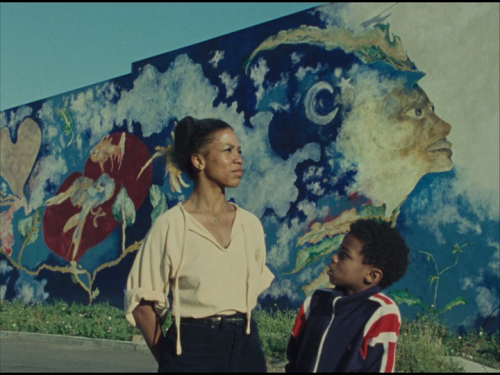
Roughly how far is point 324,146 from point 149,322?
8.17 meters

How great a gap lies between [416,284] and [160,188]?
5.23m

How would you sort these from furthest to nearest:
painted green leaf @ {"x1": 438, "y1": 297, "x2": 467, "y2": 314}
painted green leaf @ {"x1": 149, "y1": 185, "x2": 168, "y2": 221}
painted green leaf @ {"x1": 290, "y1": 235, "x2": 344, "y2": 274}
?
painted green leaf @ {"x1": 149, "y1": 185, "x2": 168, "y2": 221} < painted green leaf @ {"x1": 290, "y1": 235, "x2": 344, "y2": 274} < painted green leaf @ {"x1": 438, "y1": 297, "x2": 467, "y2": 314}

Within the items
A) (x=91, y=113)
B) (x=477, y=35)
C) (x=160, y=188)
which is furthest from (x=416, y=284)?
(x=91, y=113)

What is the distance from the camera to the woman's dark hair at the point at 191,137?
3.63 meters

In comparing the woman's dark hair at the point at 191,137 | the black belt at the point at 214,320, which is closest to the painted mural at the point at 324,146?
→ the woman's dark hair at the point at 191,137

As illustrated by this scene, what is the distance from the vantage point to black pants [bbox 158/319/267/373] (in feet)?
10.8

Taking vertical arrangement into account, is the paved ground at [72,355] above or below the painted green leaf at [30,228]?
below

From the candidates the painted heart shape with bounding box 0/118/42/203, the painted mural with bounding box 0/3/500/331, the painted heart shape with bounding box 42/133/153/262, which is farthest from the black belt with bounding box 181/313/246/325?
the painted heart shape with bounding box 0/118/42/203

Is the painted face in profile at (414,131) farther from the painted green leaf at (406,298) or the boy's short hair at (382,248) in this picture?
the boy's short hair at (382,248)

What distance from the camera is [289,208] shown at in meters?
11.7

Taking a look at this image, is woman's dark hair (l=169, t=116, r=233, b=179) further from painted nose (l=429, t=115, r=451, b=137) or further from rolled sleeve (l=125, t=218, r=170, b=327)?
painted nose (l=429, t=115, r=451, b=137)

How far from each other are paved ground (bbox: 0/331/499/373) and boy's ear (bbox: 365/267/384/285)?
5444 mm

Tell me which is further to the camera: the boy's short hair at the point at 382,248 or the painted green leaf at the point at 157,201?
the painted green leaf at the point at 157,201

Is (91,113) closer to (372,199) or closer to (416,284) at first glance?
(372,199)
